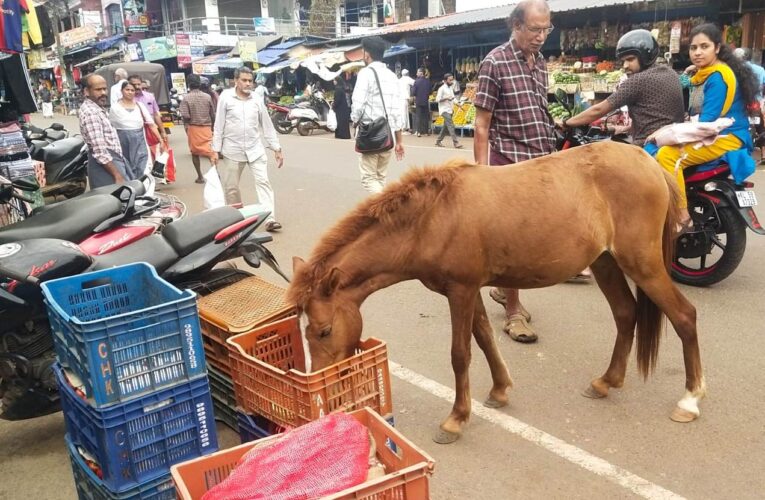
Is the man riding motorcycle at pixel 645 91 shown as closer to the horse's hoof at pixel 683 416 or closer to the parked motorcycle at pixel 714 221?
the parked motorcycle at pixel 714 221

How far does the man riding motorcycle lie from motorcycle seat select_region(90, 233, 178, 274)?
3.24 meters

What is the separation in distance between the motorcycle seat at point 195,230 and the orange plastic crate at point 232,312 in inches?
12.3

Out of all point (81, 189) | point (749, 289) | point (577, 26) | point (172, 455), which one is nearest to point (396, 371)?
point (172, 455)

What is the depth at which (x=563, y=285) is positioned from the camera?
17.9 feet

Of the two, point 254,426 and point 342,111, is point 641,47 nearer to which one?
point 254,426

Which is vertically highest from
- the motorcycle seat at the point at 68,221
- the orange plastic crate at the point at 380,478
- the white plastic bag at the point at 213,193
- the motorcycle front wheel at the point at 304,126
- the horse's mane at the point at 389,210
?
the horse's mane at the point at 389,210

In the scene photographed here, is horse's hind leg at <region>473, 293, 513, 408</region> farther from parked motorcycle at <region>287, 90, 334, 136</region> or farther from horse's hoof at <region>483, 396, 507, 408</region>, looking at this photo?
parked motorcycle at <region>287, 90, 334, 136</region>

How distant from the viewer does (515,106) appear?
4.33 m

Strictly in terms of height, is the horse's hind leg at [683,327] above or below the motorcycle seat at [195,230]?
below

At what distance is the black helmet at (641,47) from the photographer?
493cm

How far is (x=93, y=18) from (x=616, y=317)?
5274cm

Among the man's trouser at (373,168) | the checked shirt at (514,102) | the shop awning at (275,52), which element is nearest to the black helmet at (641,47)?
the checked shirt at (514,102)

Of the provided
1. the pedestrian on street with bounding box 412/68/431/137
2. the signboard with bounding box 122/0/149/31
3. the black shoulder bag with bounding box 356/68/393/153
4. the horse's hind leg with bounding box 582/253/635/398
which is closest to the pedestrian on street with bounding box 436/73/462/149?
the pedestrian on street with bounding box 412/68/431/137

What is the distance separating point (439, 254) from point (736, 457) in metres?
1.68
